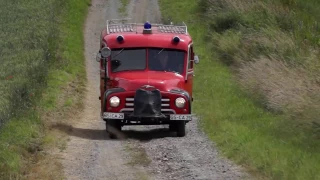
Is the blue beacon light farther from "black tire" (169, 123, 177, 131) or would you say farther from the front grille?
"black tire" (169, 123, 177, 131)

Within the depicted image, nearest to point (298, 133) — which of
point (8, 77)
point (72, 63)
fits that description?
point (8, 77)

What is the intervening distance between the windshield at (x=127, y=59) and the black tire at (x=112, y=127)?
1.14 metres

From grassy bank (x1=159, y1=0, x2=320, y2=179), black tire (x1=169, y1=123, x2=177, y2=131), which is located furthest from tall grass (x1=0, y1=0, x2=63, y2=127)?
grassy bank (x1=159, y1=0, x2=320, y2=179)

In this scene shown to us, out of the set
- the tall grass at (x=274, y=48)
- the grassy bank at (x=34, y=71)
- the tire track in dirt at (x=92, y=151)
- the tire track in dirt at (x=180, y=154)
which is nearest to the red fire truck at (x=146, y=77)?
the tire track in dirt at (x=180, y=154)

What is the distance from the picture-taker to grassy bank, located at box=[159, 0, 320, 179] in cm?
1261

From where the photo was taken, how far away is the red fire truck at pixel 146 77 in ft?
52.5

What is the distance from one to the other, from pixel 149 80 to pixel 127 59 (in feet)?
3.26

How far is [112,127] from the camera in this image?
1659 centimetres

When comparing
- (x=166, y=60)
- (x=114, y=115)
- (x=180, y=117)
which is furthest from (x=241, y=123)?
(x=114, y=115)

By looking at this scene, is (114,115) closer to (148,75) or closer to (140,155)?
(148,75)

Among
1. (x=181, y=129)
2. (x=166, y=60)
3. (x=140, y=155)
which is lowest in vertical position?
(x=140, y=155)

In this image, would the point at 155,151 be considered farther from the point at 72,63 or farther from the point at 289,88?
the point at 72,63

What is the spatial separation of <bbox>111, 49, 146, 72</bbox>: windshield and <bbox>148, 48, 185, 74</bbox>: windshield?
0.58ft

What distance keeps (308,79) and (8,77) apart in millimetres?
10175
